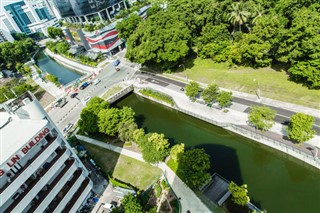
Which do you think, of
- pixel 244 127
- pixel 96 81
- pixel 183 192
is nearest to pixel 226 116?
pixel 244 127

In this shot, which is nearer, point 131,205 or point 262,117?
point 131,205

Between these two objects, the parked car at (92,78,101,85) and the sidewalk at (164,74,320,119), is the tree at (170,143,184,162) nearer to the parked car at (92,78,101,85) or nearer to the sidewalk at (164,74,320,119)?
the sidewalk at (164,74,320,119)

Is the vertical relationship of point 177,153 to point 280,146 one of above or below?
above

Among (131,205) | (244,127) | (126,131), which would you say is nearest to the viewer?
(131,205)

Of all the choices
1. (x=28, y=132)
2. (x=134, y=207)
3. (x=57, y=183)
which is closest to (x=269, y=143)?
(x=134, y=207)

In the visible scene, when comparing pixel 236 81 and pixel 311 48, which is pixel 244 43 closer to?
pixel 236 81

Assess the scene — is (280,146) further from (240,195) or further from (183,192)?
(183,192)
